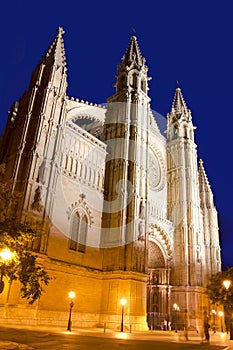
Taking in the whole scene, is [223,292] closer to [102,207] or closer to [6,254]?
[102,207]

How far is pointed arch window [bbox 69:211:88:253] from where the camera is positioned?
23578mm

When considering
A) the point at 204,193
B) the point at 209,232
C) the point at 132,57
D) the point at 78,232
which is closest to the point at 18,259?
the point at 78,232

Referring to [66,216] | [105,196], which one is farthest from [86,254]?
[105,196]

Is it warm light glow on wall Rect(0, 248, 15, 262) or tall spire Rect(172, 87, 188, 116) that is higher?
tall spire Rect(172, 87, 188, 116)

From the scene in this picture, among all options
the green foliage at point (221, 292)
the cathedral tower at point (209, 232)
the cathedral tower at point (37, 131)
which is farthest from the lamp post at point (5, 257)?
the cathedral tower at point (209, 232)

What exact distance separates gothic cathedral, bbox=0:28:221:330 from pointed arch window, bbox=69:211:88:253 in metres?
0.08

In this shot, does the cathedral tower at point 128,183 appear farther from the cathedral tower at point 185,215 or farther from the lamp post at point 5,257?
the lamp post at point 5,257

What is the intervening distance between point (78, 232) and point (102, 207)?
3638 millimetres

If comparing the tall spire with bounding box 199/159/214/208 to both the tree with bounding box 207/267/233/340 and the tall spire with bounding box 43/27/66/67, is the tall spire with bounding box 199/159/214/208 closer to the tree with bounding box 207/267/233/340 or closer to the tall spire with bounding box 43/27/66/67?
the tree with bounding box 207/267/233/340

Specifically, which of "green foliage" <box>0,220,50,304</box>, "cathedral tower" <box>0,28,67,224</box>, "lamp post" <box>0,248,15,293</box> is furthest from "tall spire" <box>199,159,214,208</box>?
"lamp post" <box>0,248,15,293</box>

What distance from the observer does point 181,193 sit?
36438 millimetres

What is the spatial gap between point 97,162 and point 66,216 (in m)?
6.40

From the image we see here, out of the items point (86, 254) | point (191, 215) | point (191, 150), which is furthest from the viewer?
point (191, 150)

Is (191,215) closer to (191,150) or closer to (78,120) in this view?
(191,150)
